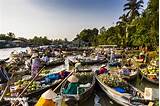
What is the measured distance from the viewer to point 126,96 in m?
11.0

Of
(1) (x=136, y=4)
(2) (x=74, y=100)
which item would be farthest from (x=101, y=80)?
(1) (x=136, y=4)

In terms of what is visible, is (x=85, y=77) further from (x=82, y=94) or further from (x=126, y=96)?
(x=126, y=96)

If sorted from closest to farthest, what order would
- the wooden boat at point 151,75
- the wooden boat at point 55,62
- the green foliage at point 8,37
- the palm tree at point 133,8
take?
the wooden boat at point 151,75 < the wooden boat at point 55,62 < the palm tree at point 133,8 < the green foliage at point 8,37

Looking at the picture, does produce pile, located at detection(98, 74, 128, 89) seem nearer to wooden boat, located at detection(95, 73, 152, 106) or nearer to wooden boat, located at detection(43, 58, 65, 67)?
wooden boat, located at detection(95, 73, 152, 106)

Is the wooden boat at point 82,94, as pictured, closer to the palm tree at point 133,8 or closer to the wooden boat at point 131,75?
the wooden boat at point 131,75

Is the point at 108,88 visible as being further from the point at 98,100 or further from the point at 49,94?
the point at 49,94

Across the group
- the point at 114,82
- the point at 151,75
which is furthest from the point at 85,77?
the point at 151,75

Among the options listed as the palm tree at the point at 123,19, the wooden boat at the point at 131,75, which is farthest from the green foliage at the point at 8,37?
the wooden boat at the point at 131,75

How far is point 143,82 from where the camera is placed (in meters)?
17.4

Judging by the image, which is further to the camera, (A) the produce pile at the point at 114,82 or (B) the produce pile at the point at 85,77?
(B) the produce pile at the point at 85,77

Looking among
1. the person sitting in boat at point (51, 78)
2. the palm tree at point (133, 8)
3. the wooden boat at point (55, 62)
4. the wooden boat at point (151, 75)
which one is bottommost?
the wooden boat at point (55, 62)

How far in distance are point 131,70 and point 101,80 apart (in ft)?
17.2

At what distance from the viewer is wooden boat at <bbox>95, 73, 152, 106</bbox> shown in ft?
33.9

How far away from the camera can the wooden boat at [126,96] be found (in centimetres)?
1034
